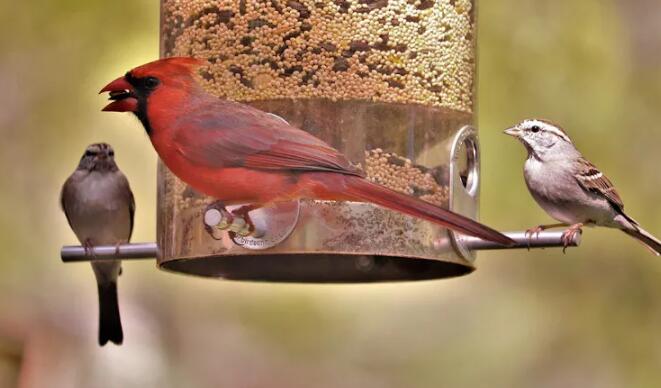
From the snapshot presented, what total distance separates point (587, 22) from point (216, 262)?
378cm

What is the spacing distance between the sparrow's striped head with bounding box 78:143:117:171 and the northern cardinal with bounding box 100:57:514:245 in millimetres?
3288

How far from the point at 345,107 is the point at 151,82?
1.04m

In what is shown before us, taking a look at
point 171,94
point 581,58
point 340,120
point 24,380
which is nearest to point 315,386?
point 24,380

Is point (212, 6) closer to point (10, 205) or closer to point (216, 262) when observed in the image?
point (216, 262)

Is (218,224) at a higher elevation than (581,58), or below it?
below

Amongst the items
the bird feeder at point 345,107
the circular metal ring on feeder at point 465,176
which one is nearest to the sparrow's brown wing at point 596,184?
the circular metal ring on feeder at point 465,176

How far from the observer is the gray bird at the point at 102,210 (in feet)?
28.2

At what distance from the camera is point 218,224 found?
5.59 meters

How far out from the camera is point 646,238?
24.0 feet

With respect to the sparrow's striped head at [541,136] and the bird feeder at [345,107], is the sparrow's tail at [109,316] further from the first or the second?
the sparrow's striped head at [541,136]

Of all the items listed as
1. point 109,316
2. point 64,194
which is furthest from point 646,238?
point 64,194

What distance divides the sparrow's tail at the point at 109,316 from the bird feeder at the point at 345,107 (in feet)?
5.25

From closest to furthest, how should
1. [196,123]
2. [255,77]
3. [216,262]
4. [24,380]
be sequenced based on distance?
[196,123] < [255,77] < [216,262] < [24,380]

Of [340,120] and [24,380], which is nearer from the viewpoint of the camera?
[340,120]
